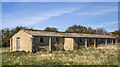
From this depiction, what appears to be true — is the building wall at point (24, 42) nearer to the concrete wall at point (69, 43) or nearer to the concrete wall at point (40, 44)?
the concrete wall at point (40, 44)

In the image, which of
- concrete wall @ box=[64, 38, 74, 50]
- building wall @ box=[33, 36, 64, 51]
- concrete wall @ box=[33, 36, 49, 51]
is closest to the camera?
concrete wall @ box=[33, 36, 49, 51]

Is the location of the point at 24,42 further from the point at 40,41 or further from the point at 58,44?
the point at 58,44

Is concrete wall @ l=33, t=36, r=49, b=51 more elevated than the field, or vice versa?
concrete wall @ l=33, t=36, r=49, b=51

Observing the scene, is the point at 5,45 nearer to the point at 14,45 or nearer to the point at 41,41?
the point at 14,45

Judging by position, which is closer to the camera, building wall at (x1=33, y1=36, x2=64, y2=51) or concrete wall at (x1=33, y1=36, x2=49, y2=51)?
concrete wall at (x1=33, y1=36, x2=49, y2=51)

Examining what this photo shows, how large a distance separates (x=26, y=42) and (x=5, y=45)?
651 inches

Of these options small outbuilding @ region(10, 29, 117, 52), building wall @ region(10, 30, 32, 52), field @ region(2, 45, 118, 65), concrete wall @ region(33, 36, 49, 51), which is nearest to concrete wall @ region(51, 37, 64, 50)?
small outbuilding @ region(10, 29, 117, 52)

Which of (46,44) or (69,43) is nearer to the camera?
(46,44)

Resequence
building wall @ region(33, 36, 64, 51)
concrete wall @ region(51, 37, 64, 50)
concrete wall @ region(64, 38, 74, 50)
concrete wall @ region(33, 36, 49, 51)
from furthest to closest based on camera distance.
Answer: concrete wall @ region(64, 38, 74, 50), concrete wall @ region(51, 37, 64, 50), building wall @ region(33, 36, 64, 51), concrete wall @ region(33, 36, 49, 51)

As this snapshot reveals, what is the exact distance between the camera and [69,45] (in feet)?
90.7

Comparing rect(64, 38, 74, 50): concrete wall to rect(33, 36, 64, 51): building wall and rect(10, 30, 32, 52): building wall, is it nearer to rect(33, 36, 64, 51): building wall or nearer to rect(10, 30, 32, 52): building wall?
rect(33, 36, 64, 51): building wall

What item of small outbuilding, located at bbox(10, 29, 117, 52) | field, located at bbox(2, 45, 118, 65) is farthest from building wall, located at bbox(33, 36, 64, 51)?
field, located at bbox(2, 45, 118, 65)

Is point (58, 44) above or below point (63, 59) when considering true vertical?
above

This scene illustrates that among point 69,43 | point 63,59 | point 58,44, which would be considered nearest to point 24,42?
point 58,44
